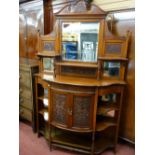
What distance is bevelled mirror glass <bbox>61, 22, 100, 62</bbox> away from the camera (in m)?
2.14

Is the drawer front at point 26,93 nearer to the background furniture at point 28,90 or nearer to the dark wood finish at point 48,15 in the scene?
the background furniture at point 28,90

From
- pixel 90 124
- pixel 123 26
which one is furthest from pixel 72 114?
pixel 123 26

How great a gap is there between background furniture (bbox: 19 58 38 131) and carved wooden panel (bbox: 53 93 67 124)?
58cm

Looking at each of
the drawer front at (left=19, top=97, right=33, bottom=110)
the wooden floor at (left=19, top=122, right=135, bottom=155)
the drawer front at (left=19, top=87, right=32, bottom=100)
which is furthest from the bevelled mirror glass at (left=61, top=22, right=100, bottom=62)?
the wooden floor at (left=19, top=122, right=135, bottom=155)

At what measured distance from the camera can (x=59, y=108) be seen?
82.4 inches

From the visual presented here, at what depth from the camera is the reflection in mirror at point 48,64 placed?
2412mm

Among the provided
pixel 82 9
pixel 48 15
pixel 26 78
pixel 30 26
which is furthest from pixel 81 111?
pixel 30 26

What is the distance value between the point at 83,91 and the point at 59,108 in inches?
15.0

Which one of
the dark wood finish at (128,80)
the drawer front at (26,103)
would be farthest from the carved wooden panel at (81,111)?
the drawer front at (26,103)

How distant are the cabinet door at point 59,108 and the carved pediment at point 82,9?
3.17 ft

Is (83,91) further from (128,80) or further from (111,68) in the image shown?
(128,80)
